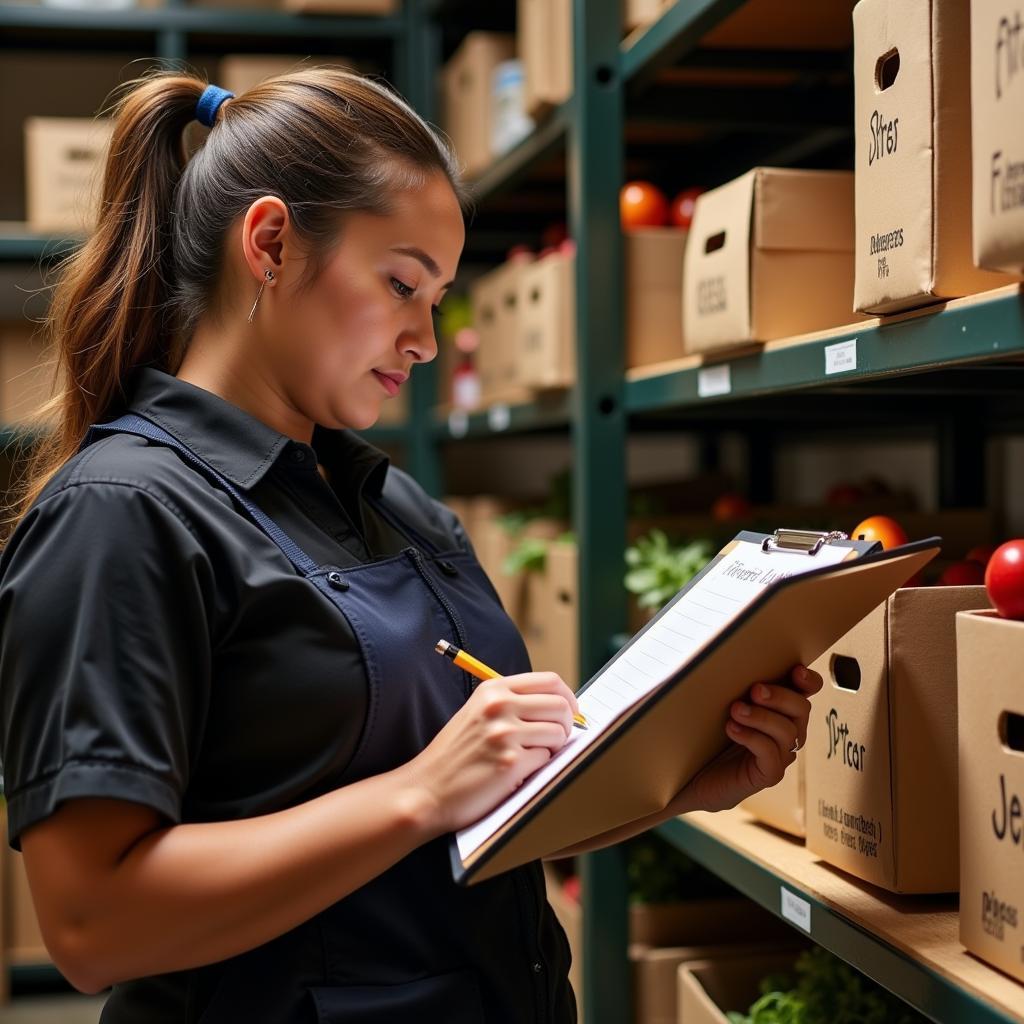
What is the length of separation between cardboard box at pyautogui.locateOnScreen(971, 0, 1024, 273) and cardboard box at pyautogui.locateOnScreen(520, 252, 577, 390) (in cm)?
126

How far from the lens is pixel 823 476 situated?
3432 millimetres

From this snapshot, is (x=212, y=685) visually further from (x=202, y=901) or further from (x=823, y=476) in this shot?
(x=823, y=476)

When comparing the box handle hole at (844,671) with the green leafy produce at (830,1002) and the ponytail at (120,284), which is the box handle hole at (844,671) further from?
the ponytail at (120,284)

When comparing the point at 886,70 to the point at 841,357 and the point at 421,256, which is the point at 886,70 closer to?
the point at 841,357

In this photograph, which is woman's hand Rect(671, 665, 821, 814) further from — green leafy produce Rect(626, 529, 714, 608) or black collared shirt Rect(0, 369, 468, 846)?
green leafy produce Rect(626, 529, 714, 608)

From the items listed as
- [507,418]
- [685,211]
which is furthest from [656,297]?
[507,418]

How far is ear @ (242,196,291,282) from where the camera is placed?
1.29 m

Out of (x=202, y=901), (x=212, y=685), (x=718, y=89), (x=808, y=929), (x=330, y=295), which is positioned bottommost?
(x=808, y=929)

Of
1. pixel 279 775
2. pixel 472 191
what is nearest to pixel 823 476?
pixel 472 191

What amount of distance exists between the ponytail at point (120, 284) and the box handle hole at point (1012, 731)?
0.90m

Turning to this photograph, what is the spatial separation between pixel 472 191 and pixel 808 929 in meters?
0.98

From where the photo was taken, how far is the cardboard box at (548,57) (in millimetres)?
2404

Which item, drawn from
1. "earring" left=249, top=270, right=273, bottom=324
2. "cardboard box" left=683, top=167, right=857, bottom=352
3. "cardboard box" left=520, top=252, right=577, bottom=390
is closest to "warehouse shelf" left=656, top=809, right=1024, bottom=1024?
"cardboard box" left=683, top=167, right=857, bottom=352

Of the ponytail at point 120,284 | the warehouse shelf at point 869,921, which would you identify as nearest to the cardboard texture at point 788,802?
the warehouse shelf at point 869,921
